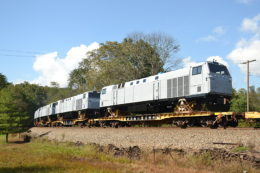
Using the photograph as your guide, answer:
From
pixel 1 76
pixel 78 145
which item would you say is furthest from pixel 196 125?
pixel 1 76

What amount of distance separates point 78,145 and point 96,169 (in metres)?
8.57

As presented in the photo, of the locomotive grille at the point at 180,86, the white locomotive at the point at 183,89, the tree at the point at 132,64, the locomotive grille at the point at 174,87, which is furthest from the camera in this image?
the tree at the point at 132,64

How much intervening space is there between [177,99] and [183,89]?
1.17 meters

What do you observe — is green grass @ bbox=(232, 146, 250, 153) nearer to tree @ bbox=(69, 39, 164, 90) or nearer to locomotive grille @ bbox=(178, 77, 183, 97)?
locomotive grille @ bbox=(178, 77, 183, 97)

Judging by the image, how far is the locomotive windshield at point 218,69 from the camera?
60.7ft

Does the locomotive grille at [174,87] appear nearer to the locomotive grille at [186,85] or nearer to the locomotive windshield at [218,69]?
the locomotive grille at [186,85]

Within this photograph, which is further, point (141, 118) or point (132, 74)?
point (132, 74)

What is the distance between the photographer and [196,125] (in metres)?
19.4

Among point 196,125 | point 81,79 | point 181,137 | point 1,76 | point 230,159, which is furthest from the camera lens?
point 1,76

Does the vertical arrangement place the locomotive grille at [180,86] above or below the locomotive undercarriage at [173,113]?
above

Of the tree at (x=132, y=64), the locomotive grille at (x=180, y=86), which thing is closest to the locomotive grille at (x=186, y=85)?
the locomotive grille at (x=180, y=86)

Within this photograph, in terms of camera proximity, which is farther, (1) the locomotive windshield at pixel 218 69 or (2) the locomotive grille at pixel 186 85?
(2) the locomotive grille at pixel 186 85

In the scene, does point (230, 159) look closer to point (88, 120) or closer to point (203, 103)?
point (203, 103)

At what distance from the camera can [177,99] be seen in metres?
20.6
